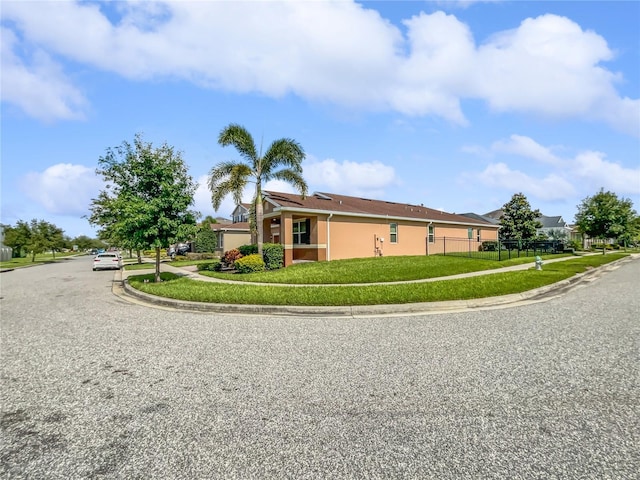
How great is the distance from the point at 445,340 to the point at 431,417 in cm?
267

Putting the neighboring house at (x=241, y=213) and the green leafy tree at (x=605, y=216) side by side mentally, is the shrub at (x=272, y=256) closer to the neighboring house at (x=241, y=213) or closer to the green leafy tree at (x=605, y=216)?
the neighboring house at (x=241, y=213)

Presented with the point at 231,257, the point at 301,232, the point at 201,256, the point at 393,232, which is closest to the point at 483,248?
the point at 393,232

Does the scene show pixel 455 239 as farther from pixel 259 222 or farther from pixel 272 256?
pixel 259 222

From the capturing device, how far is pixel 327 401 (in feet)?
11.7

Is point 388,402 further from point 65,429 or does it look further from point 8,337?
point 8,337

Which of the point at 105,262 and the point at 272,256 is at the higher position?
the point at 272,256

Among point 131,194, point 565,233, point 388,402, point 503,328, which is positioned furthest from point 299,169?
point 565,233

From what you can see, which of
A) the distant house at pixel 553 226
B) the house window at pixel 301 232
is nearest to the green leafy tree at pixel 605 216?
the distant house at pixel 553 226

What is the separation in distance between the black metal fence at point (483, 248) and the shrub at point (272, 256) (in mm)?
13208

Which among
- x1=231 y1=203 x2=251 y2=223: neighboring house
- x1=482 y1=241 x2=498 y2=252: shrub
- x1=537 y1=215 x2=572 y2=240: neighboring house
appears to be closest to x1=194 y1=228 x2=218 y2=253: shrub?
x1=231 y1=203 x2=251 y2=223: neighboring house

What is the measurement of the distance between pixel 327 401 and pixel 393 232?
21.0 metres

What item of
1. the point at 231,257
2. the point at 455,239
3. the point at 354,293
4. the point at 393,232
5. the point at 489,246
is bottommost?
the point at 354,293

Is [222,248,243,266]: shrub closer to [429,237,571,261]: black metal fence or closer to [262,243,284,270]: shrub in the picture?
[262,243,284,270]: shrub

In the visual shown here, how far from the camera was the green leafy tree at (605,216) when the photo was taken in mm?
29719
